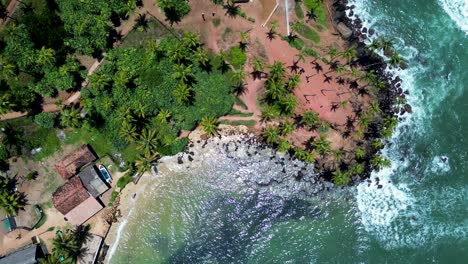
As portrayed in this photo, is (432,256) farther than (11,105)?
Yes

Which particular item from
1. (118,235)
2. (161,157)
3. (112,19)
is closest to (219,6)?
(112,19)

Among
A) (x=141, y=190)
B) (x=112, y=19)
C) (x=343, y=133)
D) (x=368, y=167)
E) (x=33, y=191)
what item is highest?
(x=112, y=19)

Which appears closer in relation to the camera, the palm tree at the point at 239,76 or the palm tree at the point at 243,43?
the palm tree at the point at 239,76

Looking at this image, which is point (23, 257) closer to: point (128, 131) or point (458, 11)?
point (128, 131)

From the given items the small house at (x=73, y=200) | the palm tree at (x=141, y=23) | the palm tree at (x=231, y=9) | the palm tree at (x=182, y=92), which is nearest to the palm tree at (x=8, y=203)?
the small house at (x=73, y=200)

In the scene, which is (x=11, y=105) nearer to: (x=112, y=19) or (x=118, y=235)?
(x=112, y=19)

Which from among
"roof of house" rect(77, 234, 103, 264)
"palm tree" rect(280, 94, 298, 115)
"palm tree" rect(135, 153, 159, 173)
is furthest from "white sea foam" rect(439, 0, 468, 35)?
"roof of house" rect(77, 234, 103, 264)

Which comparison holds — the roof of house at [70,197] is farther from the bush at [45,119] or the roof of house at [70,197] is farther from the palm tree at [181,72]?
the palm tree at [181,72]
